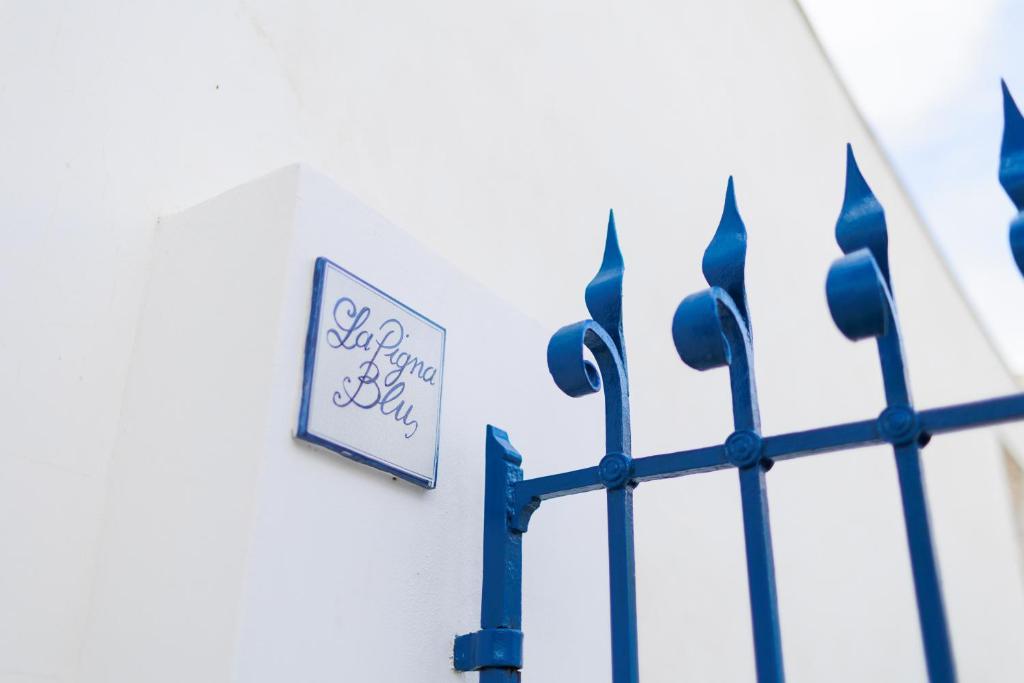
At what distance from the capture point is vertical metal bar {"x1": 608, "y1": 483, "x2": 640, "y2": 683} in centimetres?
97

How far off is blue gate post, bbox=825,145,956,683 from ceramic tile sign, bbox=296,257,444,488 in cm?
46

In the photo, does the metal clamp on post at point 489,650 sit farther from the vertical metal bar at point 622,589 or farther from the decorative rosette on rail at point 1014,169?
the decorative rosette on rail at point 1014,169

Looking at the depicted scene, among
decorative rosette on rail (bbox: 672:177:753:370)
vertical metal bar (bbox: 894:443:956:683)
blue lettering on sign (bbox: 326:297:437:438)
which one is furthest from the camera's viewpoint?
blue lettering on sign (bbox: 326:297:437:438)

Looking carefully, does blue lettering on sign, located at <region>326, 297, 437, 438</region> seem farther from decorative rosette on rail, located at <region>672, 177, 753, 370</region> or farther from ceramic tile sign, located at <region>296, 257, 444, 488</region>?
decorative rosette on rail, located at <region>672, 177, 753, 370</region>

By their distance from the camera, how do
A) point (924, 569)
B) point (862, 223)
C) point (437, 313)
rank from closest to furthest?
point (924, 569)
point (862, 223)
point (437, 313)

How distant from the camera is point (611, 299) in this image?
1104mm

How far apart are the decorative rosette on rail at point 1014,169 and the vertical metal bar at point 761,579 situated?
0.96 ft

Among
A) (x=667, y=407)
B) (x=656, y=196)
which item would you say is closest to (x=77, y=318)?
(x=667, y=407)

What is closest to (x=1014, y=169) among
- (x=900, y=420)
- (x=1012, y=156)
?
(x=1012, y=156)

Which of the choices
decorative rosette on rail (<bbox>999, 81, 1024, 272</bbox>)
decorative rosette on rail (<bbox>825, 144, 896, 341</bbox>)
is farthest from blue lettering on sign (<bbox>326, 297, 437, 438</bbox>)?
decorative rosette on rail (<bbox>999, 81, 1024, 272</bbox>)

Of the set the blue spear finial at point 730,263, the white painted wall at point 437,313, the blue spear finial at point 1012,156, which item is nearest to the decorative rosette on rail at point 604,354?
the blue spear finial at point 730,263

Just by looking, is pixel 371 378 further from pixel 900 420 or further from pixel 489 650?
pixel 900 420

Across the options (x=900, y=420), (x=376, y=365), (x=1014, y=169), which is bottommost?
(x=900, y=420)

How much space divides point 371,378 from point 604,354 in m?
0.24
